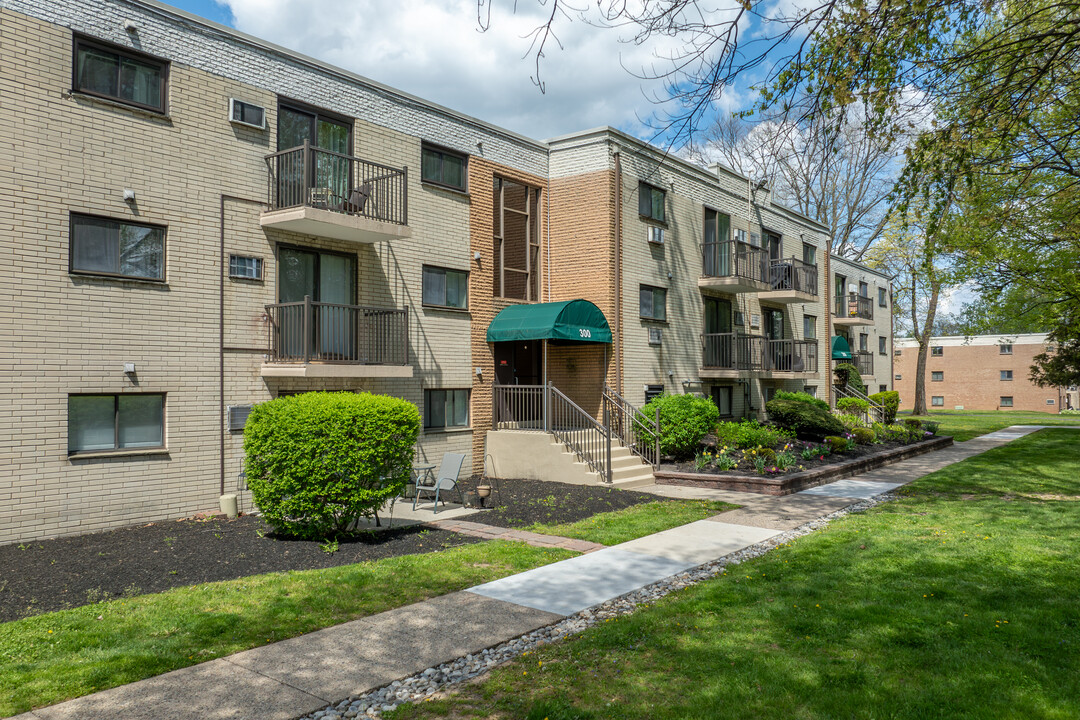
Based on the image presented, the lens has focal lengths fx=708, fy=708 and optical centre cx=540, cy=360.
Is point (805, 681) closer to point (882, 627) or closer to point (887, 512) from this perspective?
point (882, 627)

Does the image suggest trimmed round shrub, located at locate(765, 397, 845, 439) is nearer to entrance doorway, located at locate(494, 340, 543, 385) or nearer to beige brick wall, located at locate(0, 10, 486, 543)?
entrance doorway, located at locate(494, 340, 543, 385)

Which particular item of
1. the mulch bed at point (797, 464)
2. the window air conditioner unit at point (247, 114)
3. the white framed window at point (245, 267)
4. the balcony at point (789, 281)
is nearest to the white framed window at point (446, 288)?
the white framed window at point (245, 267)

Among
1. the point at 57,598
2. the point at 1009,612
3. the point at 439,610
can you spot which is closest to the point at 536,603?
the point at 439,610

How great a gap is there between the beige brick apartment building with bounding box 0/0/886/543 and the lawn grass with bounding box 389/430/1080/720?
7.59 metres

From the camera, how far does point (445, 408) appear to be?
603 inches

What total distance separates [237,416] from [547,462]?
634 cm

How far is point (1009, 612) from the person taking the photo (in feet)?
20.2

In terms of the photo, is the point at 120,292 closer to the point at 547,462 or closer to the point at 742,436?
the point at 547,462

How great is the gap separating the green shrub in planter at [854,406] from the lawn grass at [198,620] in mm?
21986

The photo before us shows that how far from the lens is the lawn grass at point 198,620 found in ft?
16.4

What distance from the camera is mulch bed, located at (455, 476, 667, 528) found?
36.7 ft

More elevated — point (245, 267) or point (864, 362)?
point (245, 267)

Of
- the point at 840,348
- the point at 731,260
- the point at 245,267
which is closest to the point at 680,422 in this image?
the point at 731,260

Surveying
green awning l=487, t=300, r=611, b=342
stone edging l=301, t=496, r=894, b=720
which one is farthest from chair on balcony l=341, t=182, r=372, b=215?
stone edging l=301, t=496, r=894, b=720
